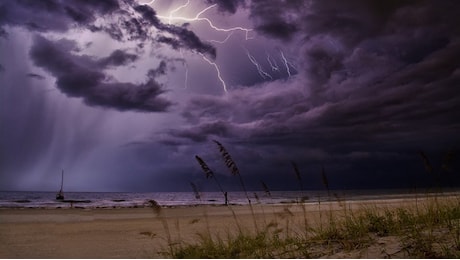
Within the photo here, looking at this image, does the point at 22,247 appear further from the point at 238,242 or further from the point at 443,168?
the point at 443,168

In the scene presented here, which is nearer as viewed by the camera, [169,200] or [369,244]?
[369,244]

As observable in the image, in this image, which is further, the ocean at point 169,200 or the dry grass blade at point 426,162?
the ocean at point 169,200

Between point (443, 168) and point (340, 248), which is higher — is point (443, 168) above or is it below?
above

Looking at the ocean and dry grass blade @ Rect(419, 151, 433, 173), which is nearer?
dry grass blade @ Rect(419, 151, 433, 173)

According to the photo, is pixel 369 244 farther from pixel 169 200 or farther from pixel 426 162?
pixel 169 200

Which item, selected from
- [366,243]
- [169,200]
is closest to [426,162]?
[366,243]

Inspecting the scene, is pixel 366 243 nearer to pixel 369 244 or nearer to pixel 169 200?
pixel 369 244

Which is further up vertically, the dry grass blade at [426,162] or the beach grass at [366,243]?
the dry grass blade at [426,162]

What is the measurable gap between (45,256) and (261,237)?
3355 mm

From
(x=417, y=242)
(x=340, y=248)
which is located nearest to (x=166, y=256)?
(x=340, y=248)

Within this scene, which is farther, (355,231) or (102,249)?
(102,249)

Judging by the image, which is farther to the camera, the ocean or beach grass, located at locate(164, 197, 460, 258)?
the ocean

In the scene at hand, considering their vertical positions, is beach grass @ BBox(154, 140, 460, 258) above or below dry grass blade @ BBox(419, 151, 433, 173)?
below

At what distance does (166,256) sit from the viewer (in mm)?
5238
